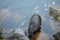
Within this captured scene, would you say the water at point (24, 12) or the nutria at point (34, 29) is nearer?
the nutria at point (34, 29)

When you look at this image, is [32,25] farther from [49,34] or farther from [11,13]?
[11,13]

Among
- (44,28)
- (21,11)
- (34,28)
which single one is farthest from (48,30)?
(21,11)

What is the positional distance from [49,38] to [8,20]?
547 mm

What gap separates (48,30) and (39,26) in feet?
0.36

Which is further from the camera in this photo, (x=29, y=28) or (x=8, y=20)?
(x=8, y=20)

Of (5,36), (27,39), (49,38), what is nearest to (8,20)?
(5,36)

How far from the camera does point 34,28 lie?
5.16ft

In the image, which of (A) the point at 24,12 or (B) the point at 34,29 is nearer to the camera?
(B) the point at 34,29

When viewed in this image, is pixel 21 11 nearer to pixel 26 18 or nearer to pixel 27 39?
pixel 26 18

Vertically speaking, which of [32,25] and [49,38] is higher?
[32,25]

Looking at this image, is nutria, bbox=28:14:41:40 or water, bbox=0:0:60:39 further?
water, bbox=0:0:60:39

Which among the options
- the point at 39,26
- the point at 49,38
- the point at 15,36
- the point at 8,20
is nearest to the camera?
the point at 15,36

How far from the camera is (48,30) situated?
1639mm

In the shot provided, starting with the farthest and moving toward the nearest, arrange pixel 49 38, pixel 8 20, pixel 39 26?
pixel 8 20 < pixel 39 26 < pixel 49 38
